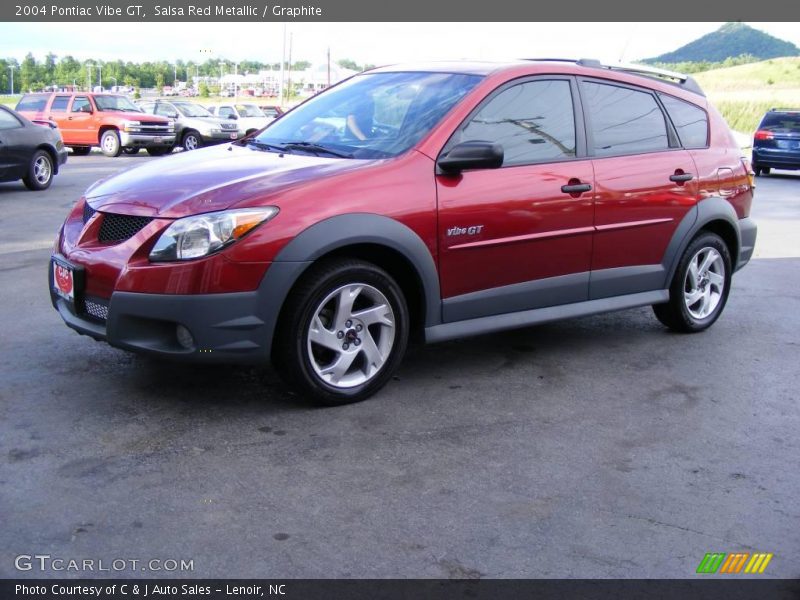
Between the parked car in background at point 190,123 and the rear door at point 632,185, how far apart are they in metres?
→ 23.1

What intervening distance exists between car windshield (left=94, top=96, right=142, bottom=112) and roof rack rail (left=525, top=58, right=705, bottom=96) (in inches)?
864

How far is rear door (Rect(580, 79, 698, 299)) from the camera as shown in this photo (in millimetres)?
5770

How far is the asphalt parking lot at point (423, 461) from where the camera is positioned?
3375 mm

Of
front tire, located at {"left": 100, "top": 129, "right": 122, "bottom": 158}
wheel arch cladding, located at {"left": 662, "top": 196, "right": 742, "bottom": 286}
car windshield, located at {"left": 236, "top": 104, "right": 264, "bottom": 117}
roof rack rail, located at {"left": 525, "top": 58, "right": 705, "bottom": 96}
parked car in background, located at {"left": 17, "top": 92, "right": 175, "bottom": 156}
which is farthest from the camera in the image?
car windshield, located at {"left": 236, "top": 104, "right": 264, "bottom": 117}

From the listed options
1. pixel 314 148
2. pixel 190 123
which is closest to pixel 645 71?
pixel 314 148

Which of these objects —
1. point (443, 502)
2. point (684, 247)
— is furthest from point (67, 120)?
point (443, 502)

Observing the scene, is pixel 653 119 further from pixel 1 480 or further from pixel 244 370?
pixel 1 480

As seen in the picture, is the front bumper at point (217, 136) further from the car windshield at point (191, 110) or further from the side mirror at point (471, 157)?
the side mirror at point (471, 157)

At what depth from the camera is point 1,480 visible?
3820 mm

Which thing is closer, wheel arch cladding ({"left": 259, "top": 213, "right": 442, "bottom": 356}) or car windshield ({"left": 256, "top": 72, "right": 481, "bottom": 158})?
wheel arch cladding ({"left": 259, "top": 213, "right": 442, "bottom": 356})

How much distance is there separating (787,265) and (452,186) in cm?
591

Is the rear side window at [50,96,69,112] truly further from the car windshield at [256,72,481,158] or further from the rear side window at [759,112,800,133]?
the car windshield at [256,72,481,158]

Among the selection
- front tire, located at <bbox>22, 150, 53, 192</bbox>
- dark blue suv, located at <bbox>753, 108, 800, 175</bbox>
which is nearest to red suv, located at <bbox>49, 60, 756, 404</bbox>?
front tire, located at <bbox>22, 150, 53, 192</bbox>

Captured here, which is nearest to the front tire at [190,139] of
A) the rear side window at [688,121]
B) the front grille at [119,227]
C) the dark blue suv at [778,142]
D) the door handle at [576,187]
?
the dark blue suv at [778,142]
